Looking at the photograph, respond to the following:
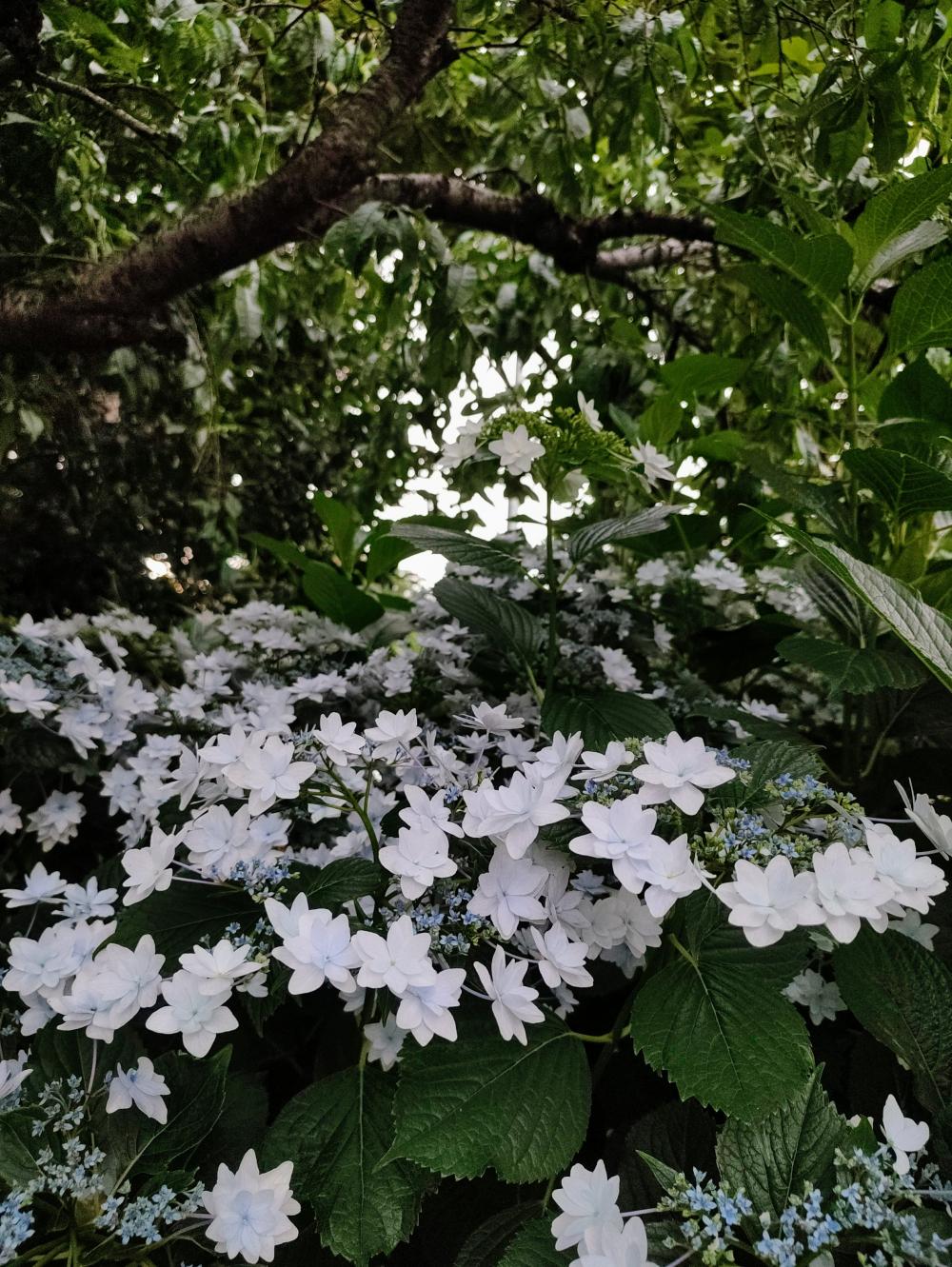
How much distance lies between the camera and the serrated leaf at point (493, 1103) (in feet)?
1.57

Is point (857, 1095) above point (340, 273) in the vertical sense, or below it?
below

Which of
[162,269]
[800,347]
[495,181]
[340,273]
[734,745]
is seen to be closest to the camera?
[734,745]

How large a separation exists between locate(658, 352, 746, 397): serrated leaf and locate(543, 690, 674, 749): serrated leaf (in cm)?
55

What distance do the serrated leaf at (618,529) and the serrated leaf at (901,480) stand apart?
19cm

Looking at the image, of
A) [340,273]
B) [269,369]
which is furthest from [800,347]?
[269,369]

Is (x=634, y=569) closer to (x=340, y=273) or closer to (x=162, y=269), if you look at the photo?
(x=340, y=273)

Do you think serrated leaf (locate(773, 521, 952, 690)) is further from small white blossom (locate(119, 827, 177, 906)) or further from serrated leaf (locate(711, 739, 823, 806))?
small white blossom (locate(119, 827, 177, 906))

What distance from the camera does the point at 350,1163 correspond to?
518 millimetres

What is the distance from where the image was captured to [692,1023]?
1.65ft

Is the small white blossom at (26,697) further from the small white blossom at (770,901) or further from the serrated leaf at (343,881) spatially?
the small white blossom at (770,901)

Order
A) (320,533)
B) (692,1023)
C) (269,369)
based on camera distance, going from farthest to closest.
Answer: (320,533) → (269,369) → (692,1023)

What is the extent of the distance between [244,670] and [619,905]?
2.73ft

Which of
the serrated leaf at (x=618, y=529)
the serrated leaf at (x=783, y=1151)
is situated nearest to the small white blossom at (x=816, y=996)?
the serrated leaf at (x=783, y=1151)

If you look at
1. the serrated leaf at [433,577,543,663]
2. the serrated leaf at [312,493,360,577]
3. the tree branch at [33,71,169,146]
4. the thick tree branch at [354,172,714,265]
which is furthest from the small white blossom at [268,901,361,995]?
the thick tree branch at [354,172,714,265]
